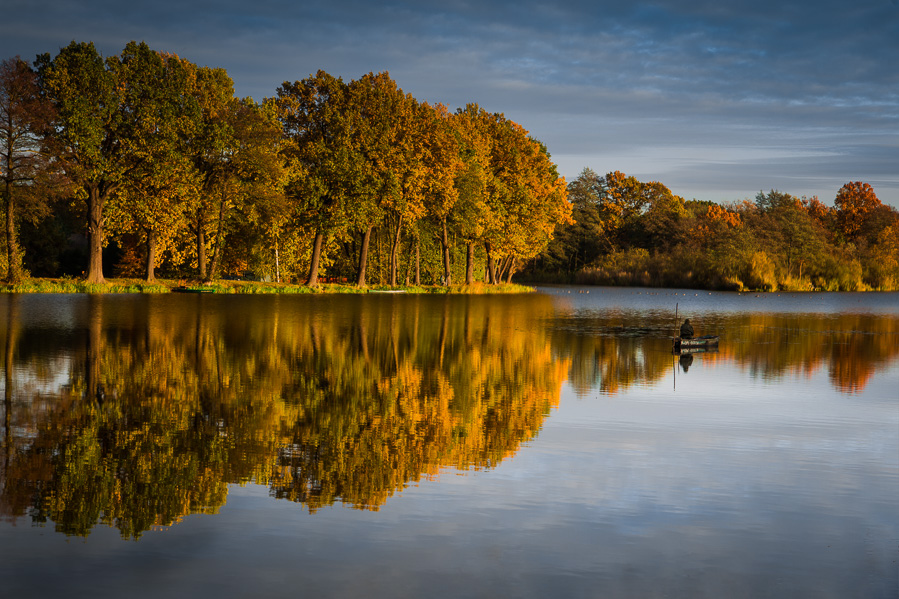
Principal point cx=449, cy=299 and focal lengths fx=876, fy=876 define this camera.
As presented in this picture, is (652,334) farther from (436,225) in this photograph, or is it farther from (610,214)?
(610,214)

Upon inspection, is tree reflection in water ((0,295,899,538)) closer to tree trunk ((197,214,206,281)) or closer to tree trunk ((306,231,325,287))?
tree trunk ((197,214,206,281))

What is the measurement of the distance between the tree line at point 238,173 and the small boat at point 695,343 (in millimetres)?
39232

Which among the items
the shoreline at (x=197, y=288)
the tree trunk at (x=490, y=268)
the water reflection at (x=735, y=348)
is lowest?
the water reflection at (x=735, y=348)

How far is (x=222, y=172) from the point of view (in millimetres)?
63531

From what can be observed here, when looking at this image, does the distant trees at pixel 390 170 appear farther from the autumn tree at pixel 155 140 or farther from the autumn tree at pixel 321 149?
the autumn tree at pixel 155 140

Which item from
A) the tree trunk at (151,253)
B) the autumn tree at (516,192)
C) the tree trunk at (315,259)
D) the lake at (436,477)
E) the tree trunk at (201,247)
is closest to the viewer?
the lake at (436,477)

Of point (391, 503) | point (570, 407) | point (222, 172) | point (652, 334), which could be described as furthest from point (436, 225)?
point (391, 503)

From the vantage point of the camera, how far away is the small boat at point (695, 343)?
29.1 meters

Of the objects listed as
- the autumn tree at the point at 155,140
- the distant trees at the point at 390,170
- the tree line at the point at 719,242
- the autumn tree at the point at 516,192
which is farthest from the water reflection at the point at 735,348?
the tree line at the point at 719,242

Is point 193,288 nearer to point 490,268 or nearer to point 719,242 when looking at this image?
point 490,268

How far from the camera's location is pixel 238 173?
63812 millimetres

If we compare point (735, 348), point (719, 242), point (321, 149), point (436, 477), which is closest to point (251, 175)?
point (321, 149)

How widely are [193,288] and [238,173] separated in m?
8.98

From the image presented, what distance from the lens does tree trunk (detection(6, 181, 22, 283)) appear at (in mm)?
54094
